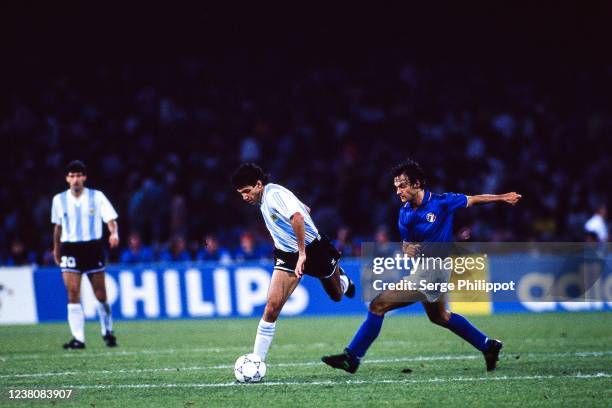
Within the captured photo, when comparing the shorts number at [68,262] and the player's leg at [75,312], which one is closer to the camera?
the player's leg at [75,312]

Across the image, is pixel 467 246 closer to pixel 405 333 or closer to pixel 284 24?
pixel 405 333

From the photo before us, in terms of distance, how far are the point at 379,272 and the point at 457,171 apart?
713cm

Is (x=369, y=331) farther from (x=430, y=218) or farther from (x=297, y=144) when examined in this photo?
(x=297, y=144)

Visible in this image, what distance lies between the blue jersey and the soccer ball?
5.83 feet

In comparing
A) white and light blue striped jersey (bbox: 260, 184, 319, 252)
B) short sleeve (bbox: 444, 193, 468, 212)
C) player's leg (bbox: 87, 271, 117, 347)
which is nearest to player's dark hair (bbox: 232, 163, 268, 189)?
white and light blue striped jersey (bbox: 260, 184, 319, 252)

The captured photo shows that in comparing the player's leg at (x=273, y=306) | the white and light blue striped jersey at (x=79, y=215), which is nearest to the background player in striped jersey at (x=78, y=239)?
the white and light blue striped jersey at (x=79, y=215)

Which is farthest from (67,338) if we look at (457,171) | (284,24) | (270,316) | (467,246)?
(284,24)

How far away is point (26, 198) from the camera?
21.9 m

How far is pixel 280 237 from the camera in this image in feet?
32.3

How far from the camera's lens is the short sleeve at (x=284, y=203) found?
9.57 metres

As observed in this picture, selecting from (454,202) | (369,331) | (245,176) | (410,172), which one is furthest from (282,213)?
(454,202)

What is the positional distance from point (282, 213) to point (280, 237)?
283mm

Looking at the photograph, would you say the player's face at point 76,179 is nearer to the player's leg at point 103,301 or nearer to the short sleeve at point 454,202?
the player's leg at point 103,301

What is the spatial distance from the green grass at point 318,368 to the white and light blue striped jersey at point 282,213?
1.25 meters
